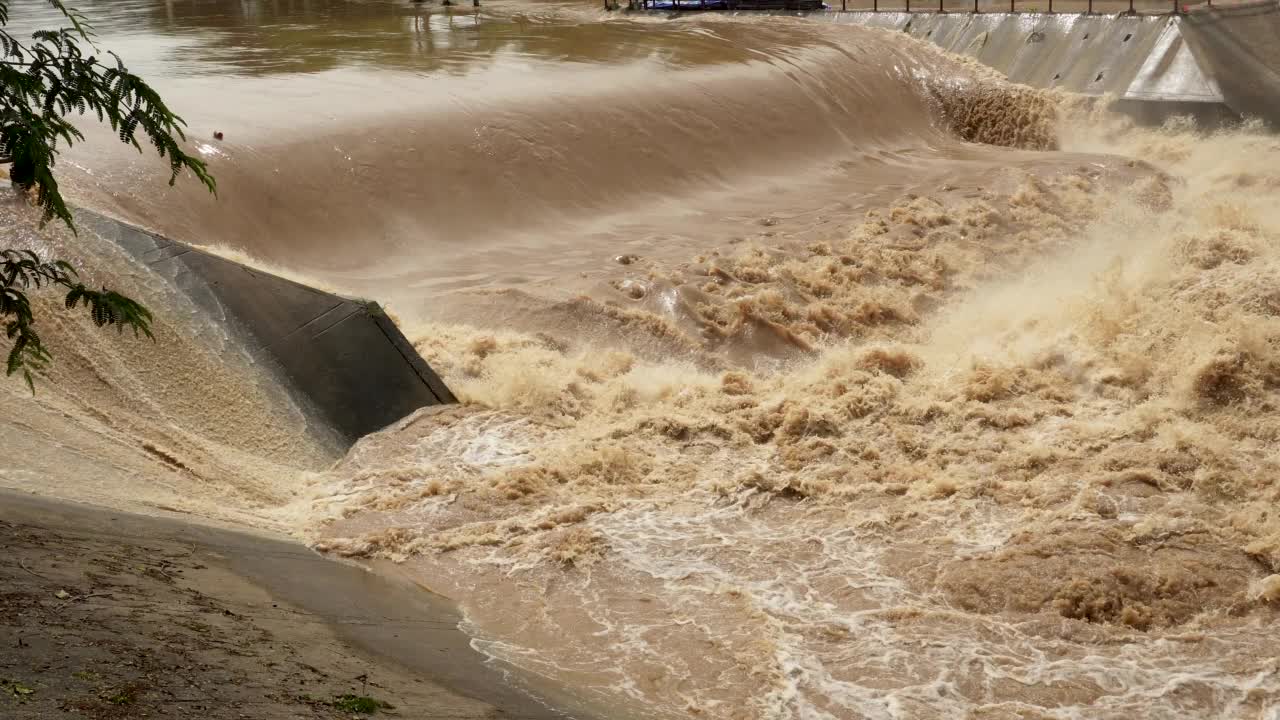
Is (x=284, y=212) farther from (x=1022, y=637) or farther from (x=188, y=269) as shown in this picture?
(x=1022, y=637)

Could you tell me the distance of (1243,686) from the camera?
6.18m

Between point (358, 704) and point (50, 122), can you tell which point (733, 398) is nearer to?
point (358, 704)

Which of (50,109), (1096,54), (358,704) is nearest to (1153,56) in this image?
(1096,54)

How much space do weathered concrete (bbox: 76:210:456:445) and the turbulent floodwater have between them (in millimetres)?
210

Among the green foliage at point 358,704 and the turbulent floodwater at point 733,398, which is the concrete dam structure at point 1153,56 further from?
the green foliage at point 358,704

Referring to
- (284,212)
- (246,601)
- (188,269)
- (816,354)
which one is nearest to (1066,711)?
(246,601)

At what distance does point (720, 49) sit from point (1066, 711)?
16.3 meters

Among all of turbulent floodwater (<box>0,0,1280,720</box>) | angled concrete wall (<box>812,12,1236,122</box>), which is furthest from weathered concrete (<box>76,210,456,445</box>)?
angled concrete wall (<box>812,12,1236,122</box>)

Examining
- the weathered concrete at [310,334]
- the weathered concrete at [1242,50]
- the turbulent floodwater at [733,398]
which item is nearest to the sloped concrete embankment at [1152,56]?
the weathered concrete at [1242,50]

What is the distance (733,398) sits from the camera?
9.70 m

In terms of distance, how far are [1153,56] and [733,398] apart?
13230 millimetres

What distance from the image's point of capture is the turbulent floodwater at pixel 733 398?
666 centimetres

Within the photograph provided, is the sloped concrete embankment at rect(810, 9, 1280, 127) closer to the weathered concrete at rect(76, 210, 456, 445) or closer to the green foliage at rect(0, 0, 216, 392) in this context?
the weathered concrete at rect(76, 210, 456, 445)

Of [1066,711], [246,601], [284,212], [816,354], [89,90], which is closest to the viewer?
[89,90]
